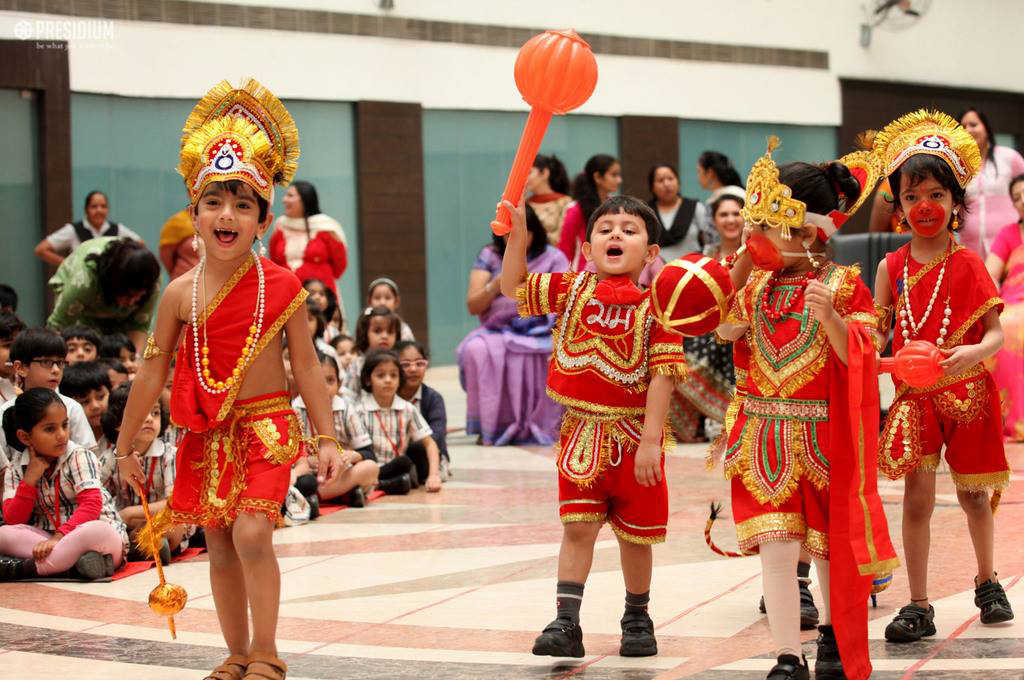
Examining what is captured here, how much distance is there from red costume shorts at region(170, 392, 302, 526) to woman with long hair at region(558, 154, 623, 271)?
5.63 m

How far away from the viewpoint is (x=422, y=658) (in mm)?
4242

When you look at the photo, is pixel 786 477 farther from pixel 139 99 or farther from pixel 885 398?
pixel 139 99

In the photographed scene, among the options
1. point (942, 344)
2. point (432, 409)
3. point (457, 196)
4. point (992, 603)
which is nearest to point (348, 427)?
point (432, 409)

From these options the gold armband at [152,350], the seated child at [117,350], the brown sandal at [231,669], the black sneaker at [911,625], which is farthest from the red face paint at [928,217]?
the seated child at [117,350]

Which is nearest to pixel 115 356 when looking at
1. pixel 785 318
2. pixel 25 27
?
pixel 785 318

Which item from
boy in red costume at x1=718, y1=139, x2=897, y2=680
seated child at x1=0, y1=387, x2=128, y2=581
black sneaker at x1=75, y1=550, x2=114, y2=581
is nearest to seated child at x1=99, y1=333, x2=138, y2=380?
seated child at x1=0, y1=387, x2=128, y2=581

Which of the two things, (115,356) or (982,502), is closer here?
(982,502)

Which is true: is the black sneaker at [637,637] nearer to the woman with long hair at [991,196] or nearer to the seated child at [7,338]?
the seated child at [7,338]

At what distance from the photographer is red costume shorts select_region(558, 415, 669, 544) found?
428 centimetres

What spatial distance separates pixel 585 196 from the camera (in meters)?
9.93

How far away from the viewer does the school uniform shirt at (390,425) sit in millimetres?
7586

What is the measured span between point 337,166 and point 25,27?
136 inches

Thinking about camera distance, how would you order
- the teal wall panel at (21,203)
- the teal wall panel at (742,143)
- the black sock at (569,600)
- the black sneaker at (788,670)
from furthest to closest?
the teal wall panel at (742,143), the teal wall panel at (21,203), the black sock at (569,600), the black sneaker at (788,670)

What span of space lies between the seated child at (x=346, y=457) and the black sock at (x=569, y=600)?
2725 millimetres
